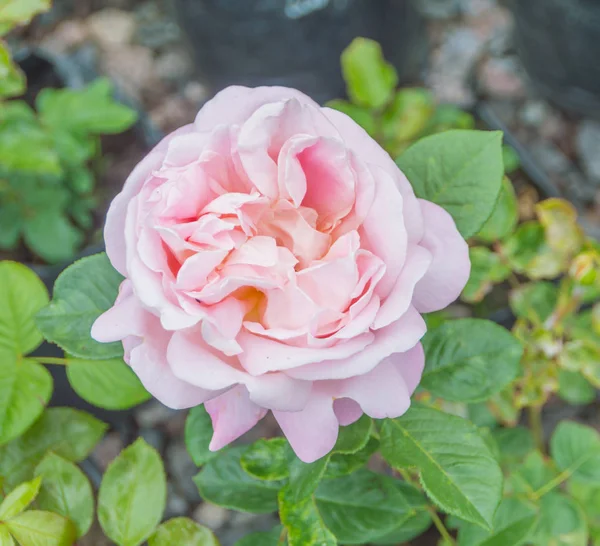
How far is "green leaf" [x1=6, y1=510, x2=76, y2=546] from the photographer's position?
19.6 inches

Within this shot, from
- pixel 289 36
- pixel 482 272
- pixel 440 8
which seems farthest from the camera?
pixel 440 8

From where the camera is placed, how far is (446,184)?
22.0 inches

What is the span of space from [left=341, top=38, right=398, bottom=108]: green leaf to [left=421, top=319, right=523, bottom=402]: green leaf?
1.57 ft

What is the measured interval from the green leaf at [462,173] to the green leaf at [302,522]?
0.80 ft

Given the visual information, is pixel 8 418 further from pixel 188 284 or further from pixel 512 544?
pixel 512 544

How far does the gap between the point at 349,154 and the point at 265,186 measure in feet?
0.19

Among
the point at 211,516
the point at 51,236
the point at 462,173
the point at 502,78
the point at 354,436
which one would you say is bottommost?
the point at 211,516

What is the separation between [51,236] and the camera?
110cm

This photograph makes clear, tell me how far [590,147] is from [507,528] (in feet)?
3.42

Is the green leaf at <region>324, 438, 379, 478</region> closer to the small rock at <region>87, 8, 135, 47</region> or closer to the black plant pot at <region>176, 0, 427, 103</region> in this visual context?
the black plant pot at <region>176, 0, 427, 103</region>

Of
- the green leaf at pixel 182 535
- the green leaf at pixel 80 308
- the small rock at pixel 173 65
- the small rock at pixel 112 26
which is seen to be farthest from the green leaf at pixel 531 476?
the small rock at pixel 112 26

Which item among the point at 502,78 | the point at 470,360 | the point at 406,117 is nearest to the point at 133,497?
the point at 470,360

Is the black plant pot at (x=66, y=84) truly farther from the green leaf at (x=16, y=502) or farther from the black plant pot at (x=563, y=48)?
the black plant pot at (x=563, y=48)

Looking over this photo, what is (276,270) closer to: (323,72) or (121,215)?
(121,215)
